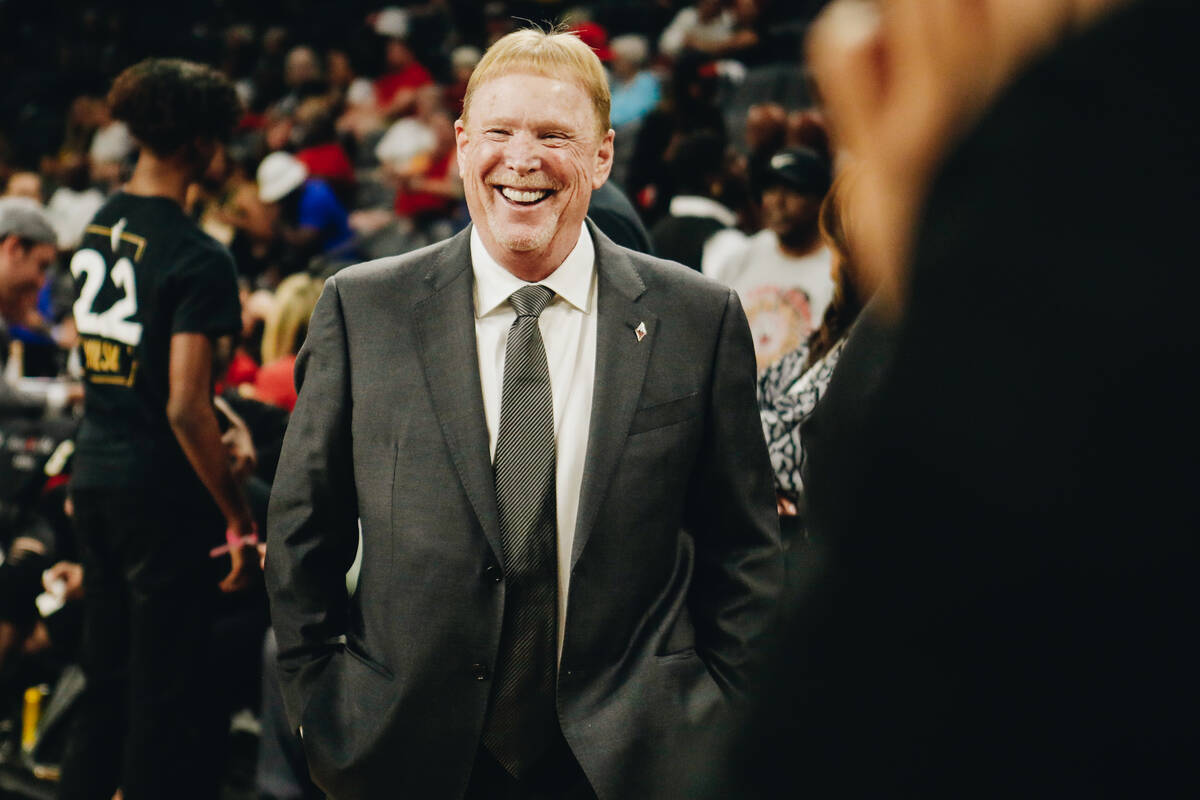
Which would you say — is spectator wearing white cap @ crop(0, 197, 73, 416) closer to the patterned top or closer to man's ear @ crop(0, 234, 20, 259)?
man's ear @ crop(0, 234, 20, 259)

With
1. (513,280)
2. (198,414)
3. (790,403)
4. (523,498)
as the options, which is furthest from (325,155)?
(523,498)

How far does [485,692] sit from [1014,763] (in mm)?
1476

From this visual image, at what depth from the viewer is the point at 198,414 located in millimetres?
3365

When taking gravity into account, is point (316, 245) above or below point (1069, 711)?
below

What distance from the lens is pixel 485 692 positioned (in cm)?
209

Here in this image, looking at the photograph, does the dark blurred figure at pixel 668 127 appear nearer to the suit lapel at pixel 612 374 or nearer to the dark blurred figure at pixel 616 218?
the dark blurred figure at pixel 616 218

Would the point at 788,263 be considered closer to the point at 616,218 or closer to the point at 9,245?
the point at 616,218

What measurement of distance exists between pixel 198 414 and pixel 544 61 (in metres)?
1.55

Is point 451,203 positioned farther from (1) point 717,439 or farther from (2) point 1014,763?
(2) point 1014,763

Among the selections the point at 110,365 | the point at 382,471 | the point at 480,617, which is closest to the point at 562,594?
the point at 480,617

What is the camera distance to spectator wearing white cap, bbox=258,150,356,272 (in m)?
7.90

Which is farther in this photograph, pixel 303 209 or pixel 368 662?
pixel 303 209

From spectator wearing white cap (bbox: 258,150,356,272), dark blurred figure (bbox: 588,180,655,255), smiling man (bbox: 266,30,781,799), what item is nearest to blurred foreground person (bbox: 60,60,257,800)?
dark blurred figure (bbox: 588,180,655,255)

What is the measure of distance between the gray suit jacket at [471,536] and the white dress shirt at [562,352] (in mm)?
34
